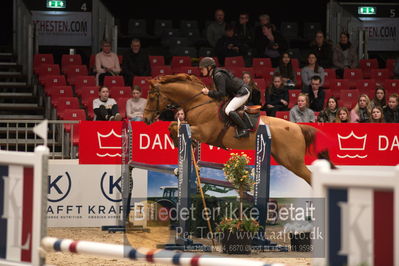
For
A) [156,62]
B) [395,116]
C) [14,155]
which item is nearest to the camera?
[14,155]

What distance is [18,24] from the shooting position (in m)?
15.9

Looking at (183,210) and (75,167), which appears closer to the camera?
(183,210)

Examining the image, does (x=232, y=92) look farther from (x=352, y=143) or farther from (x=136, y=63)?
(x=136, y=63)

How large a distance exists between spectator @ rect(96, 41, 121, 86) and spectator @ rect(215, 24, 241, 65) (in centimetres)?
218

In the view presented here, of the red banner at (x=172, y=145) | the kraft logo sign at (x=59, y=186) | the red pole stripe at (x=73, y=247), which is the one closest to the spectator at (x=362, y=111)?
the red banner at (x=172, y=145)

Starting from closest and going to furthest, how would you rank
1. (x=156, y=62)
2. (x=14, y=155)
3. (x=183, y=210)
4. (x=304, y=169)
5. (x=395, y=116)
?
(x=14, y=155), (x=183, y=210), (x=304, y=169), (x=395, y=116), (x=156, y=62)

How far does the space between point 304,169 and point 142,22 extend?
8.38 meters

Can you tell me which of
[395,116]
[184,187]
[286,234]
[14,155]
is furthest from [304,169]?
[14,155]

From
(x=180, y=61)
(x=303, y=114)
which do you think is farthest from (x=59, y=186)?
(x=180, y=61)

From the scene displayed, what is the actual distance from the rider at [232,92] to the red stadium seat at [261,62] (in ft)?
17.9

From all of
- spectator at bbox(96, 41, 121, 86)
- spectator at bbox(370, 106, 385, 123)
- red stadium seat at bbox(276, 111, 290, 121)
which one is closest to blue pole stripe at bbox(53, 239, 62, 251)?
spectator at bbox(370, 106, 385, 123)

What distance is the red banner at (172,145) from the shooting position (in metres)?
10.9

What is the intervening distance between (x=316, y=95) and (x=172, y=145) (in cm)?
369

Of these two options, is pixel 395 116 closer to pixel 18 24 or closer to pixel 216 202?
pixel 216 202
